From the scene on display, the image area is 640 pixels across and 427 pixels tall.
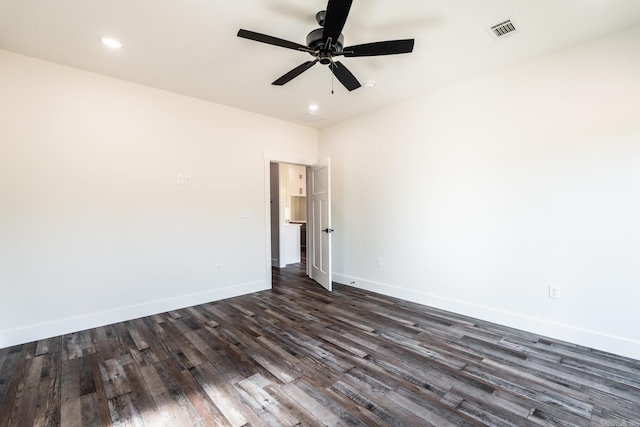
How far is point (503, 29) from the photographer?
7.68ft

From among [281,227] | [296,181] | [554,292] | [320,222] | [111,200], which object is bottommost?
[554,292]

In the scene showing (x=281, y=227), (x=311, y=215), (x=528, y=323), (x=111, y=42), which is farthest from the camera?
(x=281, y=227)

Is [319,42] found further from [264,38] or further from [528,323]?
[528,323]

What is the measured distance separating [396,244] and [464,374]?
2002mm

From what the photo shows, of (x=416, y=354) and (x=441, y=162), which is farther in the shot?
(x=441, y=162)

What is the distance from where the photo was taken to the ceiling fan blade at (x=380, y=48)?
6.54ft

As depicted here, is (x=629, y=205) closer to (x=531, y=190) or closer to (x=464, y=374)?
(x=531, y=190)

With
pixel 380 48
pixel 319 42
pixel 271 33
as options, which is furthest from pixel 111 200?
pixel 380 48

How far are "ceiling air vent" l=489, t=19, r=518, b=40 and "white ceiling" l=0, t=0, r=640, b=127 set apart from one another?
4cm

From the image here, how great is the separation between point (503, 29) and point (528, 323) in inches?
108

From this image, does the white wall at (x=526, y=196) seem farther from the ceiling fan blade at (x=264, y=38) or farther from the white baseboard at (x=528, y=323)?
the ceiling fan blade at (x=264, y=38)

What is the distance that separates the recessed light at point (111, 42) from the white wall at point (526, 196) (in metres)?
3.15

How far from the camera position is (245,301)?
3.87 meters

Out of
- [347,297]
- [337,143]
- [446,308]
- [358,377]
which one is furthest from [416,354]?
[337,143]
